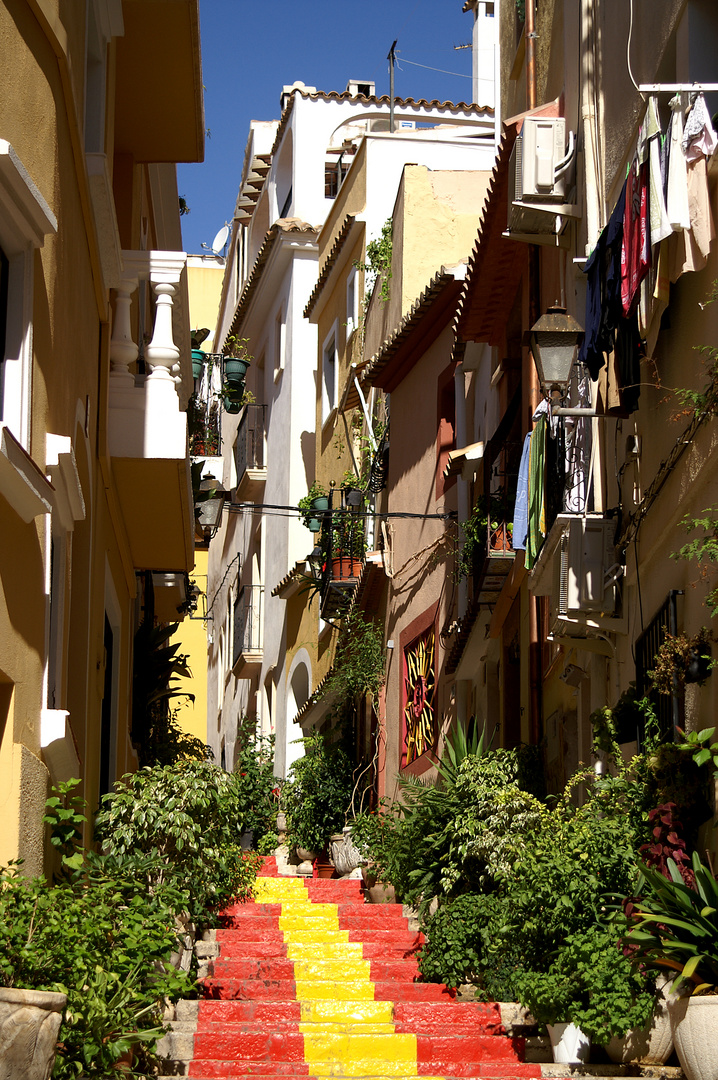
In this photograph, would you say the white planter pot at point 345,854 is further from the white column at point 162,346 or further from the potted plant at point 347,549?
the white column at point 162,346

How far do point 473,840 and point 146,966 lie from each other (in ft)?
18.2

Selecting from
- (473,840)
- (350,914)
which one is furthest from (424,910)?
(350,914)

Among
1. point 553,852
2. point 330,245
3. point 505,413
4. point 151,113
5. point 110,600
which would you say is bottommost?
point 553,852

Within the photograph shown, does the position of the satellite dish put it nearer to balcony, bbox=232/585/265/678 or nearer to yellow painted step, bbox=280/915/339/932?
balcony, bbox=232/585/265/678

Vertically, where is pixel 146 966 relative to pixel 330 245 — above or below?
below

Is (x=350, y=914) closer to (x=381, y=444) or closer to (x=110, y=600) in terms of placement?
(x=110, y=600)

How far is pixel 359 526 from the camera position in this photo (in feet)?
72.7

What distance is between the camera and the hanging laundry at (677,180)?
7.88 metres

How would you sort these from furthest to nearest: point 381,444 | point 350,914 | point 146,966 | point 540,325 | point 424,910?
point 381,444
point 350,914
point 424,910
point 540,325
point 146,966

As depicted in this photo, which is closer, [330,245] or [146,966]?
[146,966]

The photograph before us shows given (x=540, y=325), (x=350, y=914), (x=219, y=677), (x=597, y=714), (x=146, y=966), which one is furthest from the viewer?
(x=219, y=677)

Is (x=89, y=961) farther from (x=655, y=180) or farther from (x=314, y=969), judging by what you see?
(x=314, y=969)

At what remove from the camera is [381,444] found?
71.8 ft

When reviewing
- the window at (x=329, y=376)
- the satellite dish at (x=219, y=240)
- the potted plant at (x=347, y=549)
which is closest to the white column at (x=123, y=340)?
the potted plant at (x=347, y=549)
